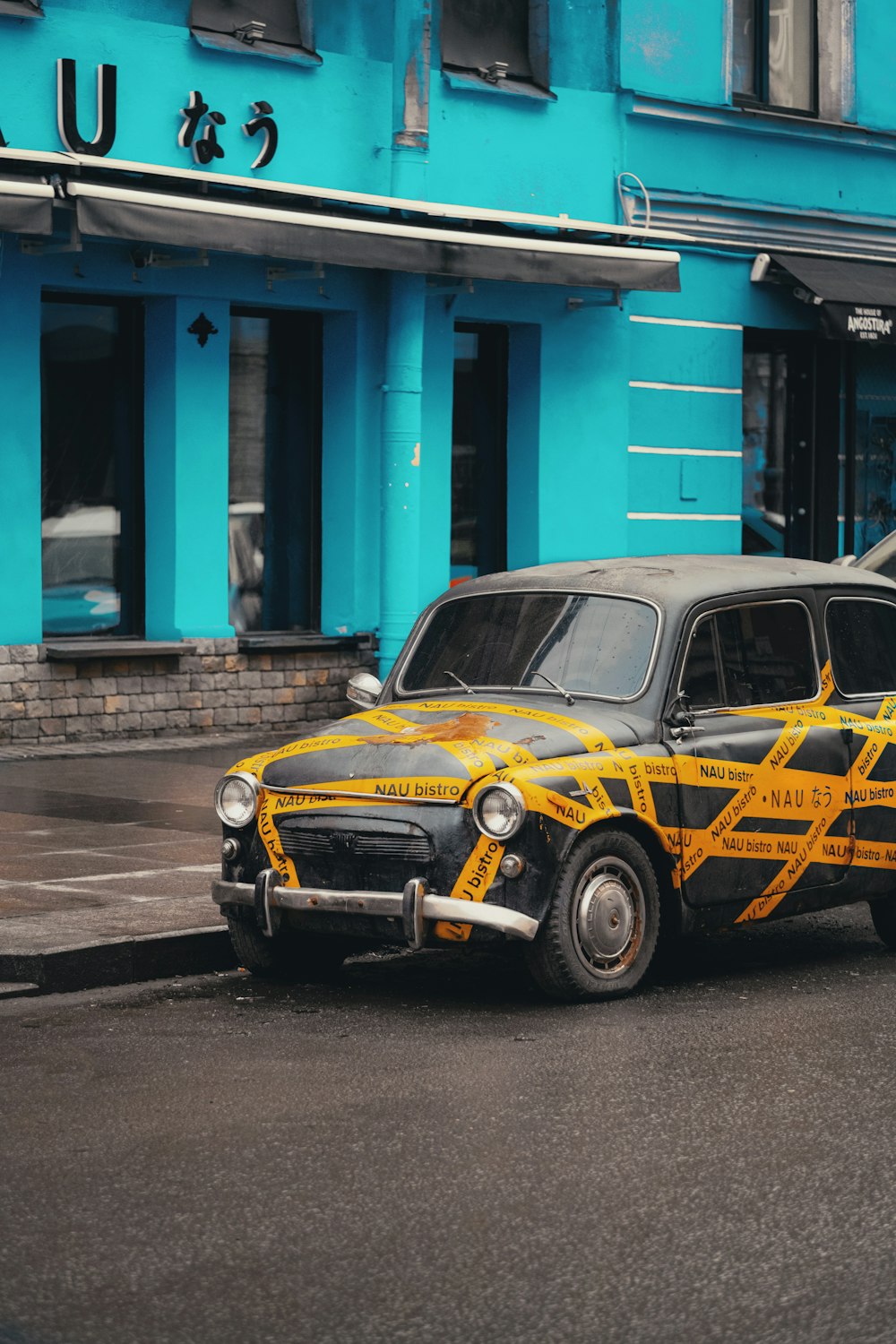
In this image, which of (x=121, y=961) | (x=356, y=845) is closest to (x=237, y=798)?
(x=356, y=845)

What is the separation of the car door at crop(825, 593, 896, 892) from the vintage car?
12 mm

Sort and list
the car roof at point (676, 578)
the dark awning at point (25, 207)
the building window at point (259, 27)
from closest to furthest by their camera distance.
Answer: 1. the car roof at point (676, 578)
2. the dark awning at point (25, 207)
3. the building window at point (259, 27)

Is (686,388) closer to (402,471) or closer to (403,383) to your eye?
(403,383)

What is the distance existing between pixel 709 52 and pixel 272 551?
617 cm

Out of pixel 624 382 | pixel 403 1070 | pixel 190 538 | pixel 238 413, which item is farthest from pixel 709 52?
pixel 403 1070

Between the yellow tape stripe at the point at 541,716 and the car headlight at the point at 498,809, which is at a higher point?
the yellow tape stripe at the point at 541,716

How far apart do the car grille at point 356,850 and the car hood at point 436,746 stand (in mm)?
136

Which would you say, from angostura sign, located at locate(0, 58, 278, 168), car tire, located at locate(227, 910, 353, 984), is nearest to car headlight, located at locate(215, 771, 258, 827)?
car tire, located at locate(227, 910, 353, 984)

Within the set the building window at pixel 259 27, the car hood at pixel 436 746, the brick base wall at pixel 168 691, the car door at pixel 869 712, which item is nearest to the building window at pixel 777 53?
the building window at pixel 259 27

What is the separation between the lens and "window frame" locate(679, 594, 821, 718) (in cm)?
830

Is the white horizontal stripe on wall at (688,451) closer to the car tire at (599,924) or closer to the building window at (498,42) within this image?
the building window at (498,42)

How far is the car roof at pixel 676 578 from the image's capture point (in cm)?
850

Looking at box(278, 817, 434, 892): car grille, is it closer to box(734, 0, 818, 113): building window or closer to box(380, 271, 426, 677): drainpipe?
box(380, 271, 426, 677): drainpipe

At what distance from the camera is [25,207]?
13.8m
